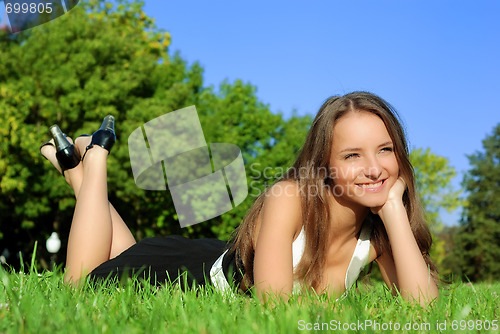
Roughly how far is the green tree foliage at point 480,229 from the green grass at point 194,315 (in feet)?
107

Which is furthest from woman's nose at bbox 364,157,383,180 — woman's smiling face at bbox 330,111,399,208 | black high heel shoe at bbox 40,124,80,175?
black high heel shoe at bbox 40,124,80,175

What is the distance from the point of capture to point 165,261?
177 inches

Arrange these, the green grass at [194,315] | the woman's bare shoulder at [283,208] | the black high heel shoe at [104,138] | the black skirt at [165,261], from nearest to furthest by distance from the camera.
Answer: the green grass at [194,315] → the woman's bare shoulder at [283,208] → the black skirt at [165,261] → the black high heel shoe at [104,138]

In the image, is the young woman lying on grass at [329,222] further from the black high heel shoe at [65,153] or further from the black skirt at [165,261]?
the black high heel shoe at [65,153]

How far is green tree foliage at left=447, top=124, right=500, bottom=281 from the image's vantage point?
33.2m

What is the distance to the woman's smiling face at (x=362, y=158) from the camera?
10.6 feet

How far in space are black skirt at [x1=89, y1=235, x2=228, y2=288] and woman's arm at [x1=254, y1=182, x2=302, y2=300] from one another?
3.79ft

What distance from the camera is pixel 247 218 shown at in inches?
143

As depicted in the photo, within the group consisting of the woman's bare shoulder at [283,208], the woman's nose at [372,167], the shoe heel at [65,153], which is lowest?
the woman's bare shoulder at [283,208]

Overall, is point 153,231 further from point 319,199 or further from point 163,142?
point 319,199

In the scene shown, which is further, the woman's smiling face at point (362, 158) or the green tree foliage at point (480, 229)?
the green tree foliage at point (480, 229)

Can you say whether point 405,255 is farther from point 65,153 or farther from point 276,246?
point 65,153

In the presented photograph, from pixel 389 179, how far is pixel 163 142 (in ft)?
52.4

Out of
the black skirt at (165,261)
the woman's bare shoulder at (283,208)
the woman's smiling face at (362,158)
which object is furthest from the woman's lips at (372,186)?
the black skirt at (165,261)
